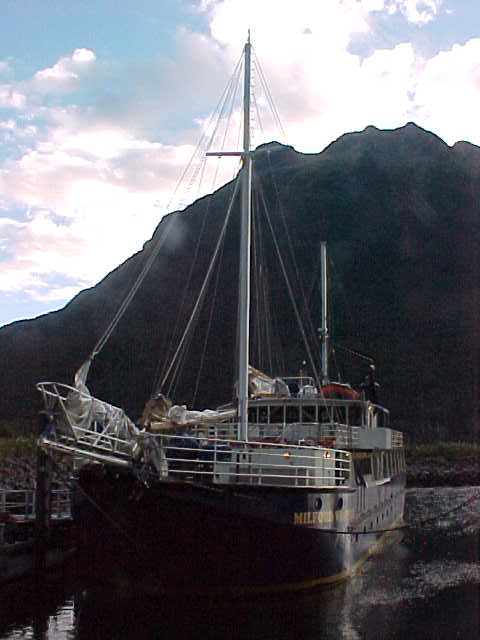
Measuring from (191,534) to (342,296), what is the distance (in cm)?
13334

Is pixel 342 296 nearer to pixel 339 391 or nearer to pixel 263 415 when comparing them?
pixel 339 391

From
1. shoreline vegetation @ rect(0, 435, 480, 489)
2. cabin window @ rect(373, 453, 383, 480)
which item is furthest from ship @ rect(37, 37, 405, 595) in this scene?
shoreline vegetation @ rect(0, 435, 480, 489)

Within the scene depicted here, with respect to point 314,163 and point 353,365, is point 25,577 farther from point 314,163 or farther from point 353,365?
point 314,163

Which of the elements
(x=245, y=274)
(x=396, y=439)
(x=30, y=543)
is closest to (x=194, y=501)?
(x=245, y=274)

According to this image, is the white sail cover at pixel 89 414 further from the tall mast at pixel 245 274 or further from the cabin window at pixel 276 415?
the cabin window at pixel 276 415

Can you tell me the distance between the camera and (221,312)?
14775cm

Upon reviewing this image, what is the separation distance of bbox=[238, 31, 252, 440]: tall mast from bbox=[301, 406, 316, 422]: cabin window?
7163 mm

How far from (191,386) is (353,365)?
2743 centimetres

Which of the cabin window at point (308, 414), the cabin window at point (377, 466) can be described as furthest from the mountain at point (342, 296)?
the cabin window at point (308, 414)

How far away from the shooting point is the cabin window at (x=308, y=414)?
3006cm

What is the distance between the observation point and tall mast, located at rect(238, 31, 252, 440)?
23.1m

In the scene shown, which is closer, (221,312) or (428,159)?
(221,312)

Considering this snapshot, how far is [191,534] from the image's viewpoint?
67.7 feet

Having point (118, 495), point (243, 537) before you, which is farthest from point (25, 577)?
point (243, 537)
